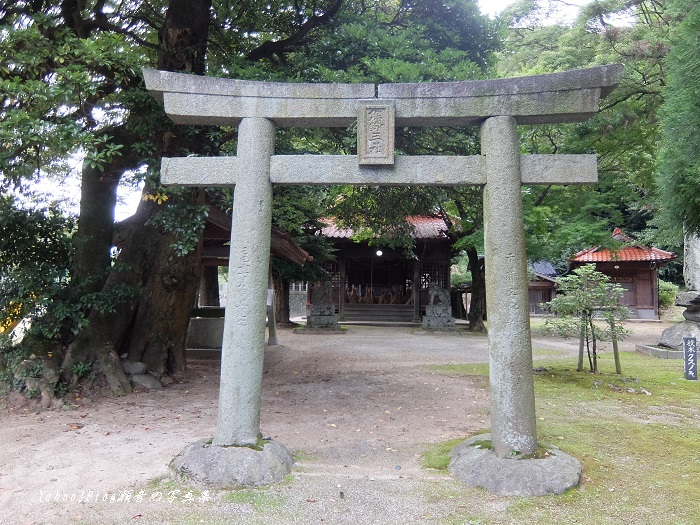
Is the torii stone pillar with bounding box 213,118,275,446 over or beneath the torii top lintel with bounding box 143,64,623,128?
beneath

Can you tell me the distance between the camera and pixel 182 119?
4645 mm

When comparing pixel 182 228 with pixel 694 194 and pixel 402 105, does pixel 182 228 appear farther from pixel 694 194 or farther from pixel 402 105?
pixel 694 194

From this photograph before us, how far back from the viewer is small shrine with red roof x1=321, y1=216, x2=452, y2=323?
21.4m

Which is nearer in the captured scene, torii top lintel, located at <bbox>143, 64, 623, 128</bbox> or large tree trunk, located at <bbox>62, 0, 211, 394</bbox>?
torii top lintel, located at <bbox>143, 64, 623, 128</bbox>

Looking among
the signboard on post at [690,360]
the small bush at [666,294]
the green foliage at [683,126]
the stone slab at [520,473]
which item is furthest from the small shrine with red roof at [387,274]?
the stone slab at [520,473]

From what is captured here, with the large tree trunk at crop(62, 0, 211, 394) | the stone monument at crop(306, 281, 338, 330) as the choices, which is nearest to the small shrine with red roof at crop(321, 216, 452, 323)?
the stone monument at crop(306, 281, 338, 330)

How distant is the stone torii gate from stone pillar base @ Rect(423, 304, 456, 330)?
1535cm

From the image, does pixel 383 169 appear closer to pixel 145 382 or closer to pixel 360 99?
pixel 360 99

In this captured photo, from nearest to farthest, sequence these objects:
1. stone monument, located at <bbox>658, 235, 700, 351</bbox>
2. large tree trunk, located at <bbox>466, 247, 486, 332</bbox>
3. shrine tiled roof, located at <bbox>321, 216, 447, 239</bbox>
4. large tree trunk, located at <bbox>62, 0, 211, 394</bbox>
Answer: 1. large tree trunk, located at <bbox>62, 0, 211, 394</bbox>
2. stone monument, located at <bbox>658, 235, 700, 351</bbox>
3. large tree trunk, located at <bbox>466, 247, 486, 332</bbox>
4. shrine tiled roof, located at <bbox>321, 216, 447, 239</bbox>

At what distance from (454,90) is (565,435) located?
12.9ft

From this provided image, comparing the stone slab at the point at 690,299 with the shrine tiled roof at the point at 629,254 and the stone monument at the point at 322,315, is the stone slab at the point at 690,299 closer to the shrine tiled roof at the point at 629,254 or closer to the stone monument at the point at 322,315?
the shrine tiled roof at the point at 629,254

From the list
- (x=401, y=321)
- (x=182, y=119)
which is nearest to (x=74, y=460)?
(x=182, y=119)

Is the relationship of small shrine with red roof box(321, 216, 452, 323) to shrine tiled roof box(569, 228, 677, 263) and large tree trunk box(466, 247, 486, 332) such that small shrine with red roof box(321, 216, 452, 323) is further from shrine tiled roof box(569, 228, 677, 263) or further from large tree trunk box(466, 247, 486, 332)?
shrine tiled roof box(569, 228, 677, 263)

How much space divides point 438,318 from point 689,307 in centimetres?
Result: 891
